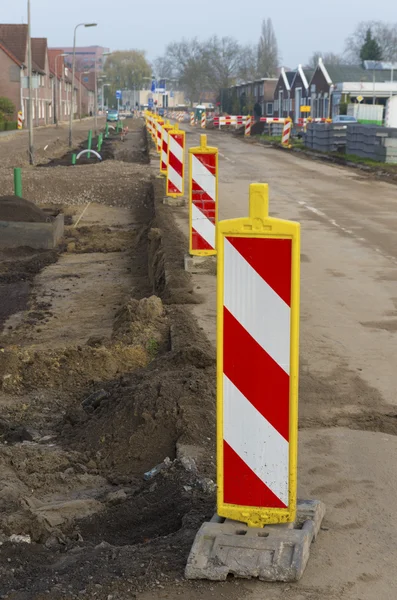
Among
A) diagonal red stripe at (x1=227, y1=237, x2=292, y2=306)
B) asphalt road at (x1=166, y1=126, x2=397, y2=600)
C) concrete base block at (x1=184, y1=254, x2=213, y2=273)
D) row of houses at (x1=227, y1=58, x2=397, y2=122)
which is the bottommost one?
asphalt road at (x1=166, y1=126, x2=397, y2=600)

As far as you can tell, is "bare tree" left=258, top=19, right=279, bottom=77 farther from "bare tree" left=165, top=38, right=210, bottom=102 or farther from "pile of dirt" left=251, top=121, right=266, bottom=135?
"pile of dirt" left=251, top=121, right=266, bottom=135

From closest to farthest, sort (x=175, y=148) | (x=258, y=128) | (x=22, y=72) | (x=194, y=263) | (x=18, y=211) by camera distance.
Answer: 1. (x=194, y=263)
2. (x=18, y=211)
3. (x=175, y=148)
4. (x=258, y=128)
5. (x=22, y=72)

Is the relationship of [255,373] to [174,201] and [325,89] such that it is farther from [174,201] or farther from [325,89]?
[325,89]

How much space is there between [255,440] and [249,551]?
0.46 m

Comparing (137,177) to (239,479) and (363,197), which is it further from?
(239,479)

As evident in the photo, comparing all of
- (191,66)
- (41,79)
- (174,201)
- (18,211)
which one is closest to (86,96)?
(191,66)

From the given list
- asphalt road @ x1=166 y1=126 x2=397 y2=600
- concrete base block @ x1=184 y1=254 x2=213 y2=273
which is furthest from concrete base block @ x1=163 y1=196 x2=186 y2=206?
concrete base block @ x1=184 y1=254 x2=213 y2=273

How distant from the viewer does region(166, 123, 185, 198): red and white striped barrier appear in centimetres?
1667

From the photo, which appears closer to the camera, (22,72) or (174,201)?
(174,201)

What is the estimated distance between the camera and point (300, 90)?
91.6 meters

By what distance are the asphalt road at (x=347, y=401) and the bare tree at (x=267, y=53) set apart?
12735 centimetres

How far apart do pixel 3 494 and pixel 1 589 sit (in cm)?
111

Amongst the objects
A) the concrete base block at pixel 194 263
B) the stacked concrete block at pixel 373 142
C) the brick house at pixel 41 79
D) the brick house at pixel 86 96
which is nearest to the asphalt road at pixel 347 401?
the concrete base block at pixel 194 263

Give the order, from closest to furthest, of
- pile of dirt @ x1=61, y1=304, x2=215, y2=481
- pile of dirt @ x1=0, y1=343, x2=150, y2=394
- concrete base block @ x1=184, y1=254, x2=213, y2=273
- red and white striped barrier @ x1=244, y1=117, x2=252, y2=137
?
pile of dirt @ x1=61, y1=304, x2=215, y2=481, pile of dirt @ x1=0, y1=343, x2=150, y2=394, concrete base block @ x1=184, y1=254, x2=213, y2=273, red and white striped barrier @ x1=244, y1=117, x2=252, y2=137
